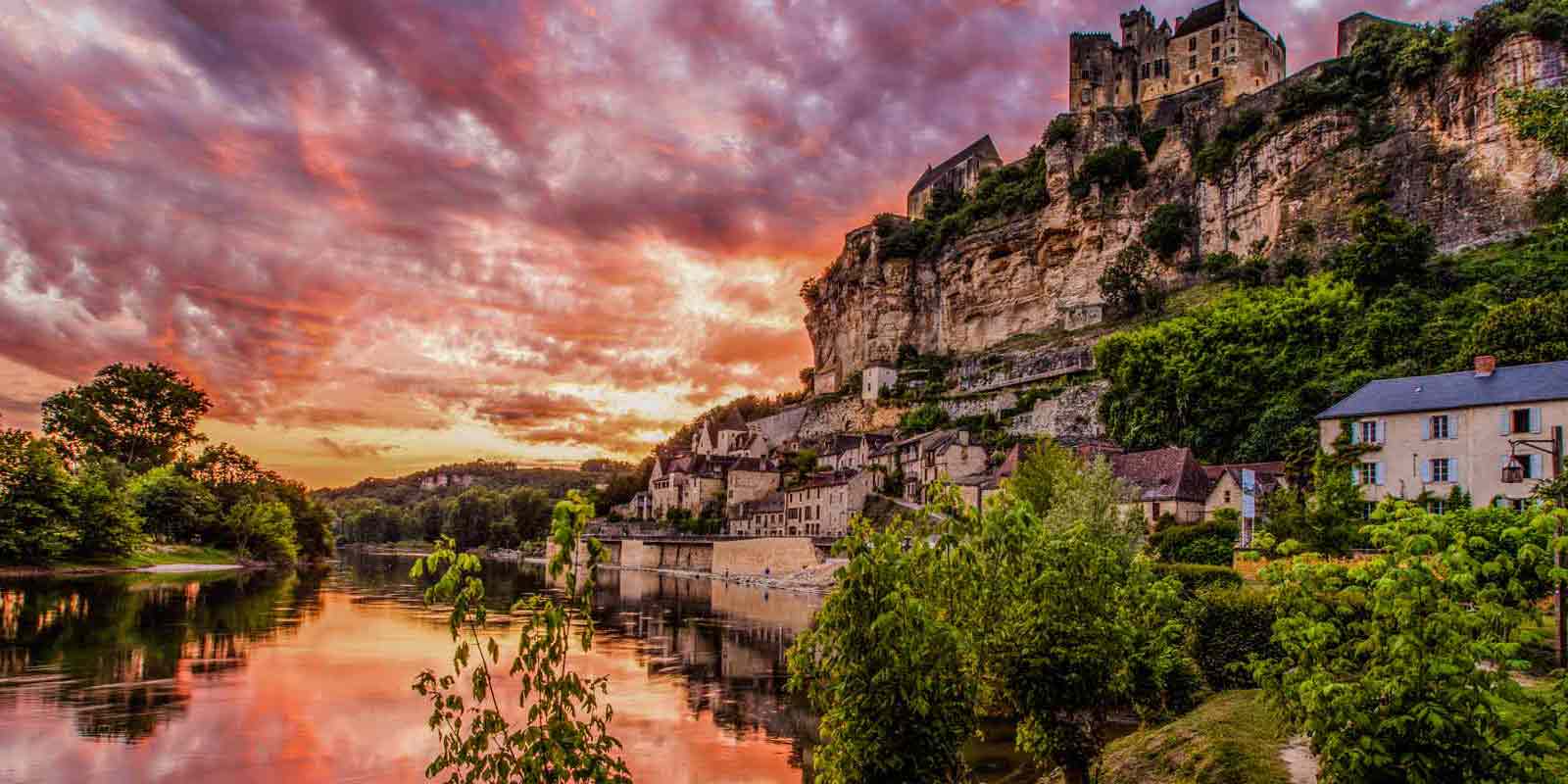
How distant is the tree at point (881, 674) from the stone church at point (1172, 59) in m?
86.9

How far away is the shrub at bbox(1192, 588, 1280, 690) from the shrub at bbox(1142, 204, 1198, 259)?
208 feet

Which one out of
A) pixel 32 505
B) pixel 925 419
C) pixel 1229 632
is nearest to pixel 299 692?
pixel 1229 632

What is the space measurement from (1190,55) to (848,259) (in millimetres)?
43185

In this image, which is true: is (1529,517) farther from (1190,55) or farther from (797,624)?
(1190,55)

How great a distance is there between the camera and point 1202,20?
8650 centimetres

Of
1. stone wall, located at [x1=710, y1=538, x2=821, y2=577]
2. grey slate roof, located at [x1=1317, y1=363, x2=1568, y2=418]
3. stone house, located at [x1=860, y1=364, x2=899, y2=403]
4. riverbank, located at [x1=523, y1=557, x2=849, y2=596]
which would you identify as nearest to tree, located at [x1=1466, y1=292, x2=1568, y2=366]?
grey slate roof, located at [x1=1317, y1=363, x2=1568, y2=418]

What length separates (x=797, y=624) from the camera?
38969 mm

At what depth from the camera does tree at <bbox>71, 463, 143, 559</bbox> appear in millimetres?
54188

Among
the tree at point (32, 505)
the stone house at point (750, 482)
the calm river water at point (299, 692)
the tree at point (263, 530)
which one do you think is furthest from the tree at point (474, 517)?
the calm river water at point (299, 692)

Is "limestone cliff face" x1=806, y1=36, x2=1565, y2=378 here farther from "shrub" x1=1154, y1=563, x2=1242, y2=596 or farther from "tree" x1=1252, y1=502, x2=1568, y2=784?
"tree" x1=1252, y1=502, x2=1568, y2=784

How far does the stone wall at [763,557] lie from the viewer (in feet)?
212

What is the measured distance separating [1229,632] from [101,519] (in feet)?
207

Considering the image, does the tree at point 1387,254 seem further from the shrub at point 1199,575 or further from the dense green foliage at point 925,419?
the shrub at point 1199,575

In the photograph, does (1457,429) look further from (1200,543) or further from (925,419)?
(925,419)
